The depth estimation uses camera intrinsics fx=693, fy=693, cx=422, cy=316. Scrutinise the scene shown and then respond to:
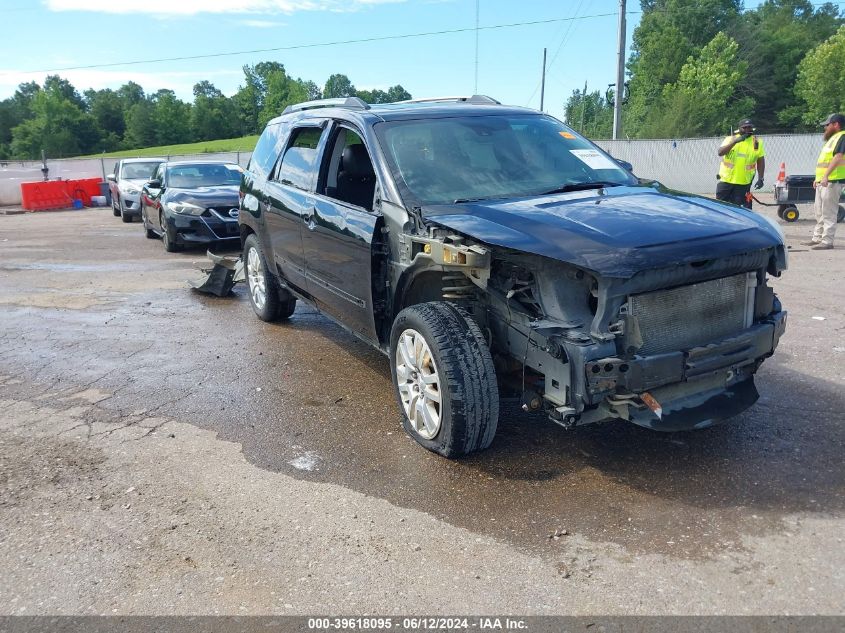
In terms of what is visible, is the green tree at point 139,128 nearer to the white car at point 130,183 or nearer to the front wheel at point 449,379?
the white car at point 130,183

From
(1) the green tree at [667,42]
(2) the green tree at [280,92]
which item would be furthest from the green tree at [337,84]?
(1) the green tree at [667,42]

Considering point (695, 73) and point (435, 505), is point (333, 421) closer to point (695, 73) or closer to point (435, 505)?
point (435, 505)

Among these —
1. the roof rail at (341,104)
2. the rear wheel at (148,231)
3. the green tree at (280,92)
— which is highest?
the green tree at (280,92)

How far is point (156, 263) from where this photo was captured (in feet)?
36.6

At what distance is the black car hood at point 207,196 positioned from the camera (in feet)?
37.2

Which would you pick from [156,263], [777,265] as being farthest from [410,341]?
[156,263]

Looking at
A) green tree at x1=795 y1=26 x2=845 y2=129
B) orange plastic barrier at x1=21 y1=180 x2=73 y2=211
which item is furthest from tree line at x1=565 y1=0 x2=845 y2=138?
orange plastic barrier at x1=21 y1=180 x2=73 y2=211

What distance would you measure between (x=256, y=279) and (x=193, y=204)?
506 centimetres

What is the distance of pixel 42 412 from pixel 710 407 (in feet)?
14.1

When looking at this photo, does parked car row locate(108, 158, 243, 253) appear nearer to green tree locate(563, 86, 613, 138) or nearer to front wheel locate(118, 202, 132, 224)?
front wheel locate(118, 202, 132, 224)

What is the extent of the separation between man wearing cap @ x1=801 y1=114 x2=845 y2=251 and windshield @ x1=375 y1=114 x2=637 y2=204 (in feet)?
22.5


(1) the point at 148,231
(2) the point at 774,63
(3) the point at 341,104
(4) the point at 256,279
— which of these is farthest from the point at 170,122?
(3) the point at 341,104

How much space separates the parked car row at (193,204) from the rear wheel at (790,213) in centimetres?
1062

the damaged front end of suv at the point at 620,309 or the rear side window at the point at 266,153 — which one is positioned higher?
the rear side window at the point at 266,153
